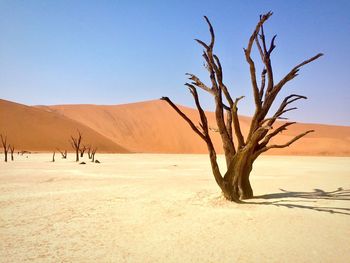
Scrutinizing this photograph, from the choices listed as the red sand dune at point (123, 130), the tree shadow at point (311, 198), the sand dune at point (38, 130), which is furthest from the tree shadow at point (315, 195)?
the sand dune at point (38, 130)

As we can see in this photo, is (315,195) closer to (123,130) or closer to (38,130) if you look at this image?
(38,130)

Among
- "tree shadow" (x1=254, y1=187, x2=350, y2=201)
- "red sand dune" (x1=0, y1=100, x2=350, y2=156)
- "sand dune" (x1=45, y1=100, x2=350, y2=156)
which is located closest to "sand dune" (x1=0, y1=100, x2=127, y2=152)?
"red sand dune" (x1=0, y1=100, x2=350, y2=156)

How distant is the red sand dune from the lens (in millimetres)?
51625

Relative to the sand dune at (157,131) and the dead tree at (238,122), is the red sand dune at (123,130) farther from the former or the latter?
the dead tree at (238,122)

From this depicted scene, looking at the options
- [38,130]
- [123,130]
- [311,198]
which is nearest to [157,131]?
[123,130]

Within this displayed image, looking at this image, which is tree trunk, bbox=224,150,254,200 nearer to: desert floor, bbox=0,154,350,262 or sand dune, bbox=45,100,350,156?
desert floor, bbox=0,154,350,262

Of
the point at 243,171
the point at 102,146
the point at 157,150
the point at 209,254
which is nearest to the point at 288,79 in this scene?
the point at 243,171

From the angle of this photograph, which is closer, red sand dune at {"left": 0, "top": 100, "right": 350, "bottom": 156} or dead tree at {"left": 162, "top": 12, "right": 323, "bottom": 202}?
dead tree at {"left": 162, "top": 12, "right": 323, "bottom": 202}

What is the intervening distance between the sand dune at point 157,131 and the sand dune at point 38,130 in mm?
7535

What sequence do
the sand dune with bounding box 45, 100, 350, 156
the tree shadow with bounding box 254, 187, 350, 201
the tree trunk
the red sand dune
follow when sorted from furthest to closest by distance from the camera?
the sand dune with bounding box 45, 100, 350, 156, the red sand dune, the tree shadow with bounding box 254, 187, 350, 201, the tree trunk

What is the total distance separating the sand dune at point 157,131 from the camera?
54438 mm

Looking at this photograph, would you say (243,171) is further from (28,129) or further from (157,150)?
(157,150)

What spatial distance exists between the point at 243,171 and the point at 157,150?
185 ft

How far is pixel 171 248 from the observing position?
14.0 ft
